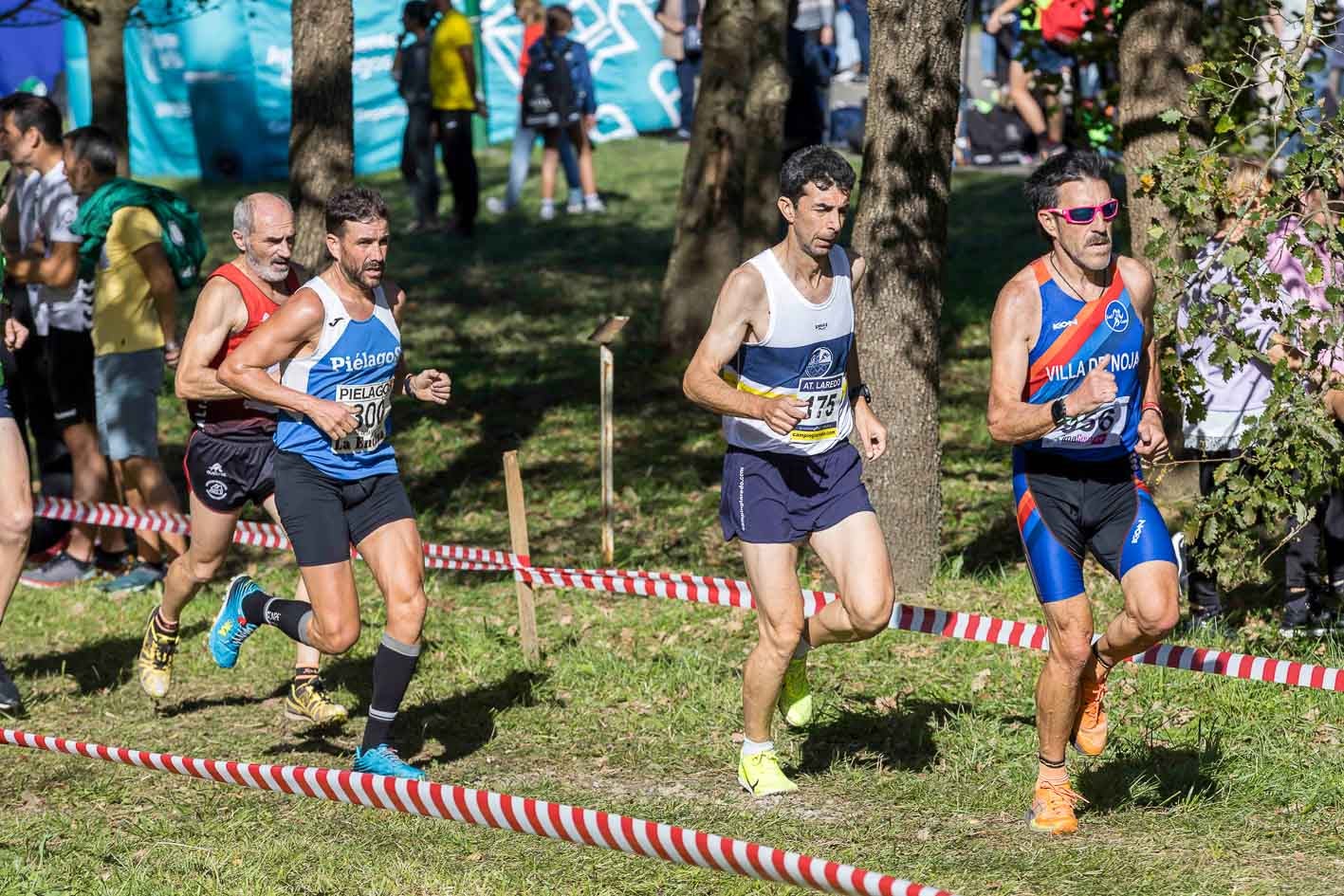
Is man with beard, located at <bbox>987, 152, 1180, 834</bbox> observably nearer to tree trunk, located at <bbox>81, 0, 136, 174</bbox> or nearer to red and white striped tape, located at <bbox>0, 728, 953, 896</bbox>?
red and white striped tape, located at <bbox>0, 728, 953, 896</bbox>

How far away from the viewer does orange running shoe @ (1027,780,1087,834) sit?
5910mm

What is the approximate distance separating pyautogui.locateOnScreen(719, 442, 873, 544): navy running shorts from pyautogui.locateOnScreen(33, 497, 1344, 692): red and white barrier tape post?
28.6 inches

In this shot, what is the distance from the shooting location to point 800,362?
6.14m

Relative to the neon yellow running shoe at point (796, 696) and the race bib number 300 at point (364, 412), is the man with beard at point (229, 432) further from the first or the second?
the neon yellow running shoe at point (796, 696)

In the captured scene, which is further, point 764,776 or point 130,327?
point 130,327

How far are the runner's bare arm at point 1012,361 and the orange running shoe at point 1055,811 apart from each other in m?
1.17

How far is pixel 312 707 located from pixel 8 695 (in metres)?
1.34

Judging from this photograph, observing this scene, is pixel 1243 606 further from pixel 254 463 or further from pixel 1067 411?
pixel 254 463

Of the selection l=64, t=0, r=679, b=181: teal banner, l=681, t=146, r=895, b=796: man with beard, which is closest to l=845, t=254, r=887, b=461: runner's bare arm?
l=681, t=146, r=895, b=796: man with beard

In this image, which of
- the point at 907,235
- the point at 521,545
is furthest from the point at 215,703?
the point at 907,235

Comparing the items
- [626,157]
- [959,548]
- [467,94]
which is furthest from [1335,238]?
[626,157]

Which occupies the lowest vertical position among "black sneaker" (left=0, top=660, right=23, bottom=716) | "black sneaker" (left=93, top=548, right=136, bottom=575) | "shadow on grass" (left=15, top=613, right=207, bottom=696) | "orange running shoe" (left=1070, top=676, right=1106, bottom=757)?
"black sneaker" (left=93, top=548, right=136, bottom=575)

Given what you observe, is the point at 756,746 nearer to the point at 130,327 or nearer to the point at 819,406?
the point at 819,406

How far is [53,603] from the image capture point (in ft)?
31.2
